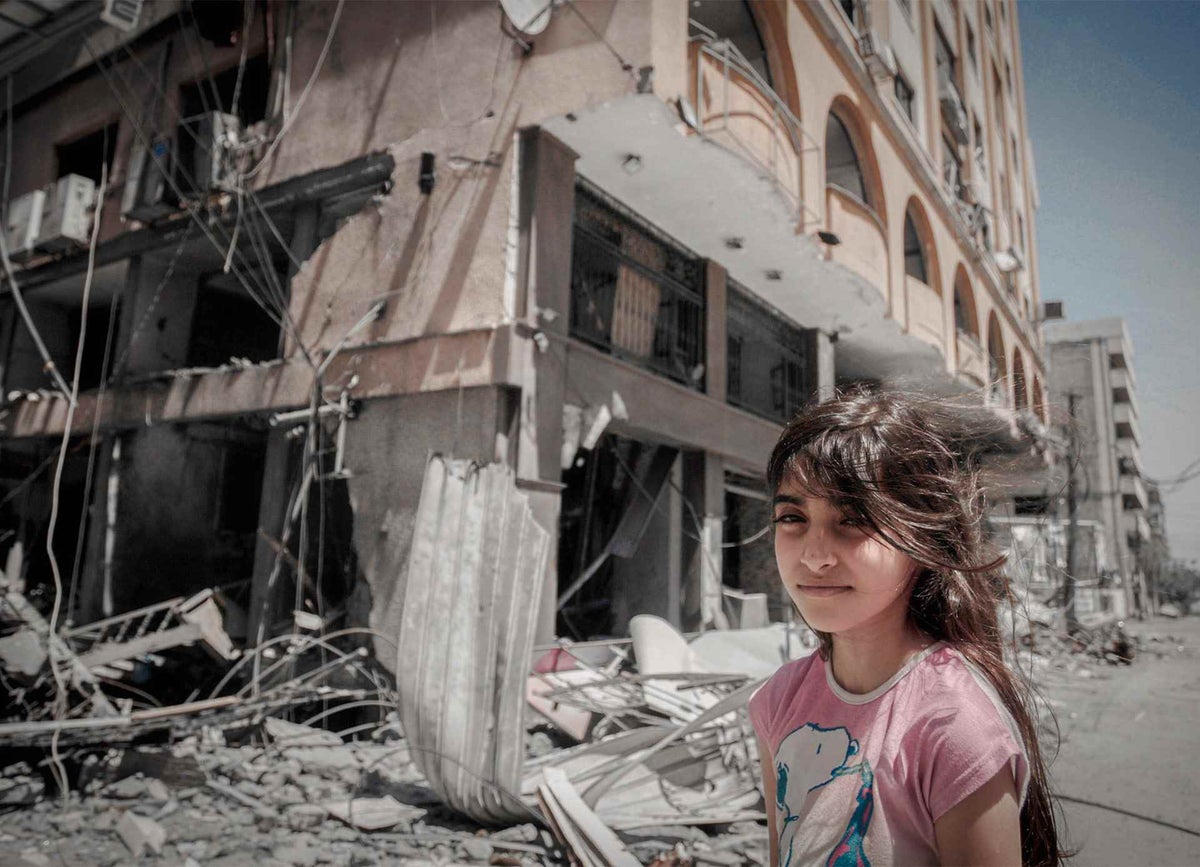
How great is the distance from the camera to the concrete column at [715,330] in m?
9.31

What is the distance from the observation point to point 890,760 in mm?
1144

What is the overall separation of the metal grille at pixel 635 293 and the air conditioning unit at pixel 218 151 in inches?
177

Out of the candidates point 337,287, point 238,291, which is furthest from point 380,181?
point 238,291

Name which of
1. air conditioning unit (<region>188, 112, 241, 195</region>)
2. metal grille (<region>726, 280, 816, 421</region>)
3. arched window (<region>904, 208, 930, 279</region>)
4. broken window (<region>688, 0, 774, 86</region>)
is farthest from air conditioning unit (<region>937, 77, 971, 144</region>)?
air conditioning unit (<region>188, 112, 241, 195</region>)

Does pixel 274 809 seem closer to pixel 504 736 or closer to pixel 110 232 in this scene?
pixel 504 736

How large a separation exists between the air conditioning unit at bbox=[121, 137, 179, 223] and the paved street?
10.7 m

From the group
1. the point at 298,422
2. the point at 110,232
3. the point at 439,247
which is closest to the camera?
the point at 439,247

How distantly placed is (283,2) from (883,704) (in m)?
10.7

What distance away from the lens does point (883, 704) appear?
3.98ft

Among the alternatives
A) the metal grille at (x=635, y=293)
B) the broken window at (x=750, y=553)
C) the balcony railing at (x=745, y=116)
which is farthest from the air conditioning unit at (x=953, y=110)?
the broken window at (x=750, y=553)

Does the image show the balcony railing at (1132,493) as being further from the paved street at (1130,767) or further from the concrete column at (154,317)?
the concrete column at (154,317)

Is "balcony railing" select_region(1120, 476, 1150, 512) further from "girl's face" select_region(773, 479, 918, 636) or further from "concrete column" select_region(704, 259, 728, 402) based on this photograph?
"girl's face" select_region(773, 479, 918, 636)

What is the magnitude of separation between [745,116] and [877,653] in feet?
23.5

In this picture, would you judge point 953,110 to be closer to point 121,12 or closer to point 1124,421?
point 121,12
